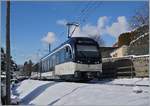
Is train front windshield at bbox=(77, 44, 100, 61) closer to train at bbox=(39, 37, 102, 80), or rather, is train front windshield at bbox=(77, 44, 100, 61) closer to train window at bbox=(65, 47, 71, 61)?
train at bbox=(39, 37, 102, 80)

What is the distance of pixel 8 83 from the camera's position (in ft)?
66.6

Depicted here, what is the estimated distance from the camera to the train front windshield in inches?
1122

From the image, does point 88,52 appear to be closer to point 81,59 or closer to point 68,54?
point 81,59

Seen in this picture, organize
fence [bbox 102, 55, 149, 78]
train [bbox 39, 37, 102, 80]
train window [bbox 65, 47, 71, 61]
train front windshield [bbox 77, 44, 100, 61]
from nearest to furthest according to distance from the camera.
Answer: train [bbox 39, 37, 102, 80], train front windshield [bbox 77, 44, 100, 61], train window [bbox 65, 47, 71, 61], fence [bbox 102, 55, 149, 78]

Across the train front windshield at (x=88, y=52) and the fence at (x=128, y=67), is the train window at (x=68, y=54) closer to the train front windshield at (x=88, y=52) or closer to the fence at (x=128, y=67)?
the train front windshield at (x=88, y=52)

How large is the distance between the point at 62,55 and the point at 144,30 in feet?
79.3

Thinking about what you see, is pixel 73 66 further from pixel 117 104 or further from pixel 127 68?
pixel 117 104

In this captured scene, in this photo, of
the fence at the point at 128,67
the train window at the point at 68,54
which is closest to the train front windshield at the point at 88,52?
the train window at the point at 68,54

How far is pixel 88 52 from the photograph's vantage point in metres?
29.1

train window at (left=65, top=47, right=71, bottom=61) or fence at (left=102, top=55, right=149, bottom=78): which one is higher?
train window at (left=65, top=47, right=71, bottom=61)

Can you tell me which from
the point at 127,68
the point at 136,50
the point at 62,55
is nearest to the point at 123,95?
the point at 62,55

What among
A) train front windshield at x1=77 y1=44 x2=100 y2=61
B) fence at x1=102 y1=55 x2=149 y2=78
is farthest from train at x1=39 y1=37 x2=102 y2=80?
fence at x1=102 y1=55 x2=149 y2=78

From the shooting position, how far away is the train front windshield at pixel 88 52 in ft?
93.5

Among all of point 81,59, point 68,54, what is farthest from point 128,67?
point 68,54
